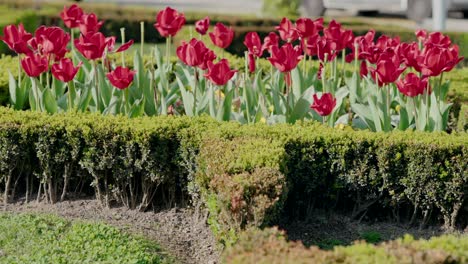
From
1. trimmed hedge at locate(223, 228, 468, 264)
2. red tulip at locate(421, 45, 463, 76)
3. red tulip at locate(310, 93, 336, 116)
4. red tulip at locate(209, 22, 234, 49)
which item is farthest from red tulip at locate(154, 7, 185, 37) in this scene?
trimmed hedge at locate(223, 228, 468, 264)

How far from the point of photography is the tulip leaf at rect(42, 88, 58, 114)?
790 cm

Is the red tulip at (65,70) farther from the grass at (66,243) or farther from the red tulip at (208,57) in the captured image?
the grass at (66,243)

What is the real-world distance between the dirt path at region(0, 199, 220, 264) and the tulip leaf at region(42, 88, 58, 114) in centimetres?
86

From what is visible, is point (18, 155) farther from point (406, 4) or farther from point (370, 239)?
point (406, 4)

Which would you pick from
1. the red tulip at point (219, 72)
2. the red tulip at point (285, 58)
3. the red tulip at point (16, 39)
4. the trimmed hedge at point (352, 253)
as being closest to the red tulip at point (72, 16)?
the red tulip at point (16, 39)

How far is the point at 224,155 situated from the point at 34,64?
1824 millimetres

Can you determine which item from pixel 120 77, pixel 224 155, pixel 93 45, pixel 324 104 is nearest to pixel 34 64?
pixel 93 45

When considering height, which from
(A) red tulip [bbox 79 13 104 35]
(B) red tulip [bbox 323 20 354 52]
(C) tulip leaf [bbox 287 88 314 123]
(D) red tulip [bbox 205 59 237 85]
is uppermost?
(A) red tulip [bbox 79 13 104 35]

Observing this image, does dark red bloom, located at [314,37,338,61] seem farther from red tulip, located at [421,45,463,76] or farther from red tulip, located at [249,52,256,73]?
red tulip, located at [421,45,463,76]

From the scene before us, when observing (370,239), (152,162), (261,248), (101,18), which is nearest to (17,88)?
(152,162)

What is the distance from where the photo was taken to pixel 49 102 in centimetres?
791

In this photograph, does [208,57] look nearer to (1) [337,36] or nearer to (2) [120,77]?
(2) [120,77]

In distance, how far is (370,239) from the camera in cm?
681

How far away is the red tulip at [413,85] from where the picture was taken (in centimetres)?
731
